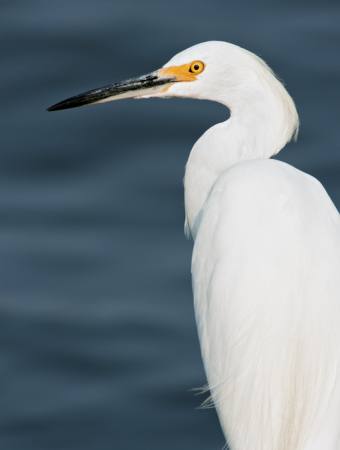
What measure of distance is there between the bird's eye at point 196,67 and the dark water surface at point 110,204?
3.83 ft

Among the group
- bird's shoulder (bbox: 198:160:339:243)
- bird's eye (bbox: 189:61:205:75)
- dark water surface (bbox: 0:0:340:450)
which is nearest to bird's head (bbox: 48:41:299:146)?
bird's eye (bbox: 189:61:205:75)

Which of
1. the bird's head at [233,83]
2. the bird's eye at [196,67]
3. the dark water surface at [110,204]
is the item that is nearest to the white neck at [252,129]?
the bird's head at [233,83]

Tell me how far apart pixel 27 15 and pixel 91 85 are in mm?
595

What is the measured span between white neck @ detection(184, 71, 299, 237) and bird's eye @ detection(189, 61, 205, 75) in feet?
0.35

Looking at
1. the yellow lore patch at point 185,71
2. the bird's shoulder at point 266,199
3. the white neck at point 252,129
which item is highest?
the yellow lore patch at point 185,71

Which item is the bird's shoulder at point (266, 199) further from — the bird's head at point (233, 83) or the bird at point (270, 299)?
the bird's head at point (233, 83)

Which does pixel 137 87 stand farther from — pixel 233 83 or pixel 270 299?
pixel 270 299

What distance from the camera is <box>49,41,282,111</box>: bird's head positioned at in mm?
4191

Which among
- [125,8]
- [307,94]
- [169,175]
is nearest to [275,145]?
[169,175]

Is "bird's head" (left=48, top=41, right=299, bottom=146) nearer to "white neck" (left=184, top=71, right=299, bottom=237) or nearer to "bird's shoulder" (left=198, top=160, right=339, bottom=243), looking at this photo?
"white neck" (left=184, top=71, right=299, bottom=237)

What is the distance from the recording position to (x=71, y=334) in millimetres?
5137

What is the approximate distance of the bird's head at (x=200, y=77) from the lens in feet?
13.8

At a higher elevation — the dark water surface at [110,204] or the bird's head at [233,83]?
the bird's head at [233,83]

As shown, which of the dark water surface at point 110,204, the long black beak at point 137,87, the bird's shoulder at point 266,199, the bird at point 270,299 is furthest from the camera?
Result: the dark water surface at point 110,204
